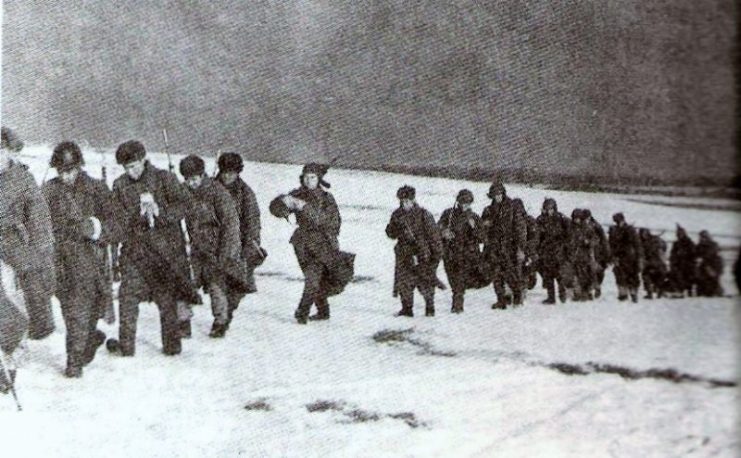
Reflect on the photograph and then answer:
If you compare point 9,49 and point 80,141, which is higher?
point 9,49

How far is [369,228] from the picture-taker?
3.12 m

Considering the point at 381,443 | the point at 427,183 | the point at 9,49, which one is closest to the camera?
the point at 381,443

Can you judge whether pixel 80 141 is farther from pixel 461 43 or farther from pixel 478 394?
pixel 478 394

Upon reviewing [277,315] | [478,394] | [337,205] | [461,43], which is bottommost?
[478,394]

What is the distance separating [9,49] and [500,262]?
2428 mm

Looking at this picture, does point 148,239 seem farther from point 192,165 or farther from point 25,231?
point 25,231

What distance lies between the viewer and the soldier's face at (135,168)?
3.25m

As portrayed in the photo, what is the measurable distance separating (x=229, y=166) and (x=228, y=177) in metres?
0.06

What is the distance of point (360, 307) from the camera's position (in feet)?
10.3

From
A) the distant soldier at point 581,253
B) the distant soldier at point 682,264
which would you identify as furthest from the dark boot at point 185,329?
the distant soldier at point 682,264

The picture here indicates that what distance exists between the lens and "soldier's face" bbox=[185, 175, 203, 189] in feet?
10.8

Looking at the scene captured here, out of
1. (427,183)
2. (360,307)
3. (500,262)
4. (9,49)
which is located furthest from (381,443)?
(9,49)

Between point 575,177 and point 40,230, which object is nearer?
point 575,177

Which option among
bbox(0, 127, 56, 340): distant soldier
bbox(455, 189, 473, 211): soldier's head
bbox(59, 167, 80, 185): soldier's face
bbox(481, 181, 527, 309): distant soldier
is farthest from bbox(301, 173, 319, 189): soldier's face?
bbox(0, 127, 56, 340): distant soldier
